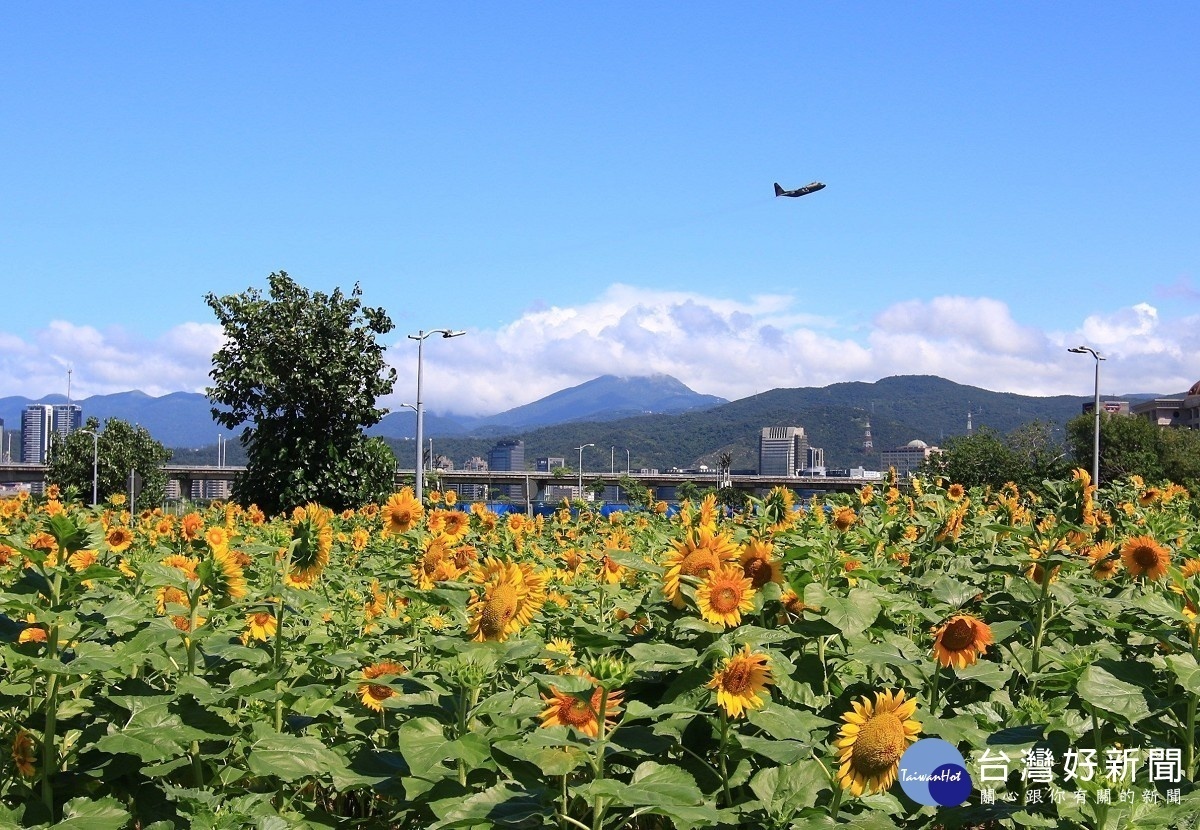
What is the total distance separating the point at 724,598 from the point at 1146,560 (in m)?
2.16

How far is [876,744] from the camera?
8.11ft

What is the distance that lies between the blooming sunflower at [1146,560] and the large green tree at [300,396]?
57.0 ft

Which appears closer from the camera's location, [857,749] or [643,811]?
[643,811]

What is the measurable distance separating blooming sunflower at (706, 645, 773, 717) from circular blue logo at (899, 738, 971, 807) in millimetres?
359

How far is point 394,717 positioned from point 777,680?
114 cm

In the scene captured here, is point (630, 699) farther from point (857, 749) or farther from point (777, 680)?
point (857, 749)

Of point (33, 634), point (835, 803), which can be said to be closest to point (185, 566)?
point (33, 634)

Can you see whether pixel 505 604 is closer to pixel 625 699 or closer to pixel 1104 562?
pixel 625 699

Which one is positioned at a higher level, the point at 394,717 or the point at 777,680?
the point at 777,680

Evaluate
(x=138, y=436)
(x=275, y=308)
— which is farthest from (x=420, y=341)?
(x=138, y=436)

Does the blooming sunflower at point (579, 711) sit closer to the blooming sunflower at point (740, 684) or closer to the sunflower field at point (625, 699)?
the sunflower field at point (625, 699)

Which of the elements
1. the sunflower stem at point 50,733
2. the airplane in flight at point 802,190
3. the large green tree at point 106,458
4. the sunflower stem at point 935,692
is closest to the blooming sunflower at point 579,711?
Result: the sunflower stem at point 935,692

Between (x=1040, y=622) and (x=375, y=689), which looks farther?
(x=1040, y=622)

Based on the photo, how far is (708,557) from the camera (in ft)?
10.1
